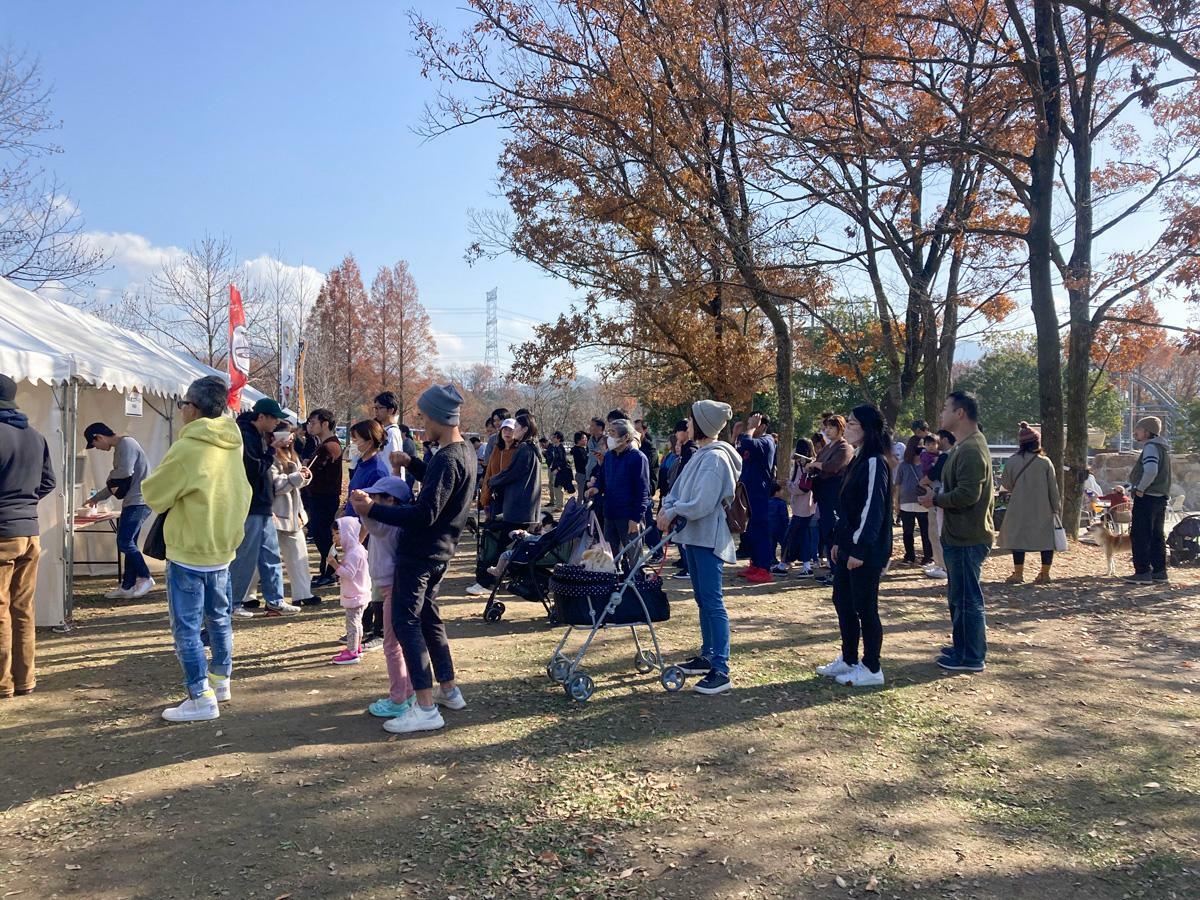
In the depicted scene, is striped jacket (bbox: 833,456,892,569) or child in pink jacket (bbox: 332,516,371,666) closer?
striped jacket (bbox: 833,456,892,569)

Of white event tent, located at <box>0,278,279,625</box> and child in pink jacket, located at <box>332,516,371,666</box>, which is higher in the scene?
white event tent, located at <box>0,278,279,625</box>

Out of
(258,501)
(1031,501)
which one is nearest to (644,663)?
(258,501)

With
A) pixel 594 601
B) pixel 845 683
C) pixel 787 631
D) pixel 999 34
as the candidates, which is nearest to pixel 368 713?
pixel 594 601

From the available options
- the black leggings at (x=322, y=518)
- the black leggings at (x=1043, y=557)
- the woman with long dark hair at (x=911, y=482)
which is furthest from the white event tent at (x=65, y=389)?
the black leggings at (x=1043, y=557)

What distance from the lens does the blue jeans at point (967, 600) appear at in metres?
5.95

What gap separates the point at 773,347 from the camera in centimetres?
2077

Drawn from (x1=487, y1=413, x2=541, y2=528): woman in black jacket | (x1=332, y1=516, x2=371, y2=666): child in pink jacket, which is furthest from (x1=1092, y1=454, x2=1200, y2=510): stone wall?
(x1=332, y1=516, x2=371, y2=666): child in pink jacket

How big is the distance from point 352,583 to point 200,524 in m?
1.58

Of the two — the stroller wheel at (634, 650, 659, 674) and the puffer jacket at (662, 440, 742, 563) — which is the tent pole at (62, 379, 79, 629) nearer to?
the stroller wheel at (634, 650, 659, 674)

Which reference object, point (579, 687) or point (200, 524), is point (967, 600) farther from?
point (200, 524)

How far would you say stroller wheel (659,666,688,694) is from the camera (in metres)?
5.52

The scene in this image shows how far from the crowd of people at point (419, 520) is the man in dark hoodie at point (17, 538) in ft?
0.04

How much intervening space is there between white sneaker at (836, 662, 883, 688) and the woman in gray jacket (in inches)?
34.5

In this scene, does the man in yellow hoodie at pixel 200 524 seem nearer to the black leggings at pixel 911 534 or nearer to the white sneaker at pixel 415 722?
the white sneaker at pixel 415 722
